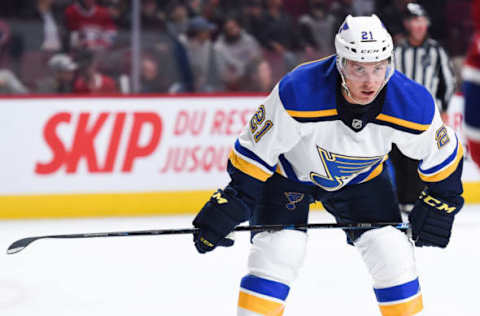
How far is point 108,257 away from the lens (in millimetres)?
3791

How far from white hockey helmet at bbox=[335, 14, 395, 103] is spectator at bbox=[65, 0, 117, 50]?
3181 millimetres

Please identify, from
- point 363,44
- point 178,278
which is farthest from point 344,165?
point 178,278

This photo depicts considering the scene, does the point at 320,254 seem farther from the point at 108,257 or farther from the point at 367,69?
the point at 367,69

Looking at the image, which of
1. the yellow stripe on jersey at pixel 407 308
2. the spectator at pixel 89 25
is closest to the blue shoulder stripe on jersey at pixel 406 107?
the yellow stripe on jersey at pixel 407 308

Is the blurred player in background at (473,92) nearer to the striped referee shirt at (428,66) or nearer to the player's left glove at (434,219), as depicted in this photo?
the player's left glove at (434,219)

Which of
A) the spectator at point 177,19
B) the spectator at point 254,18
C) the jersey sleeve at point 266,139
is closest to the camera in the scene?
the jersey sleeve at point 266,139

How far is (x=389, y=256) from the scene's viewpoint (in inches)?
84.8

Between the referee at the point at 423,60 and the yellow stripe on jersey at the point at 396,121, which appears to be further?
the referee at the point at 423,60

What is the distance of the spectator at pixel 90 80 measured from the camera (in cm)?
482

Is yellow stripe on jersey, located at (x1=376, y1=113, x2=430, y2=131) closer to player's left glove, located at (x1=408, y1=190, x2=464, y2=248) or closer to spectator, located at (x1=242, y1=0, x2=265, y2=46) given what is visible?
player's left glove, located at (x1=408, y1=190, x2=464, y2=248)

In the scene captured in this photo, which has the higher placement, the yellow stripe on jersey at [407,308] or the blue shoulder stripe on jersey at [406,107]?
the blue shoulder stripe on jersey at [406,107]

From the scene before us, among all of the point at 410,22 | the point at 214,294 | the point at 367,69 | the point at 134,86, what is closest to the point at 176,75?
the point at 134,86

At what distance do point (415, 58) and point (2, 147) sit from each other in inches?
93.8

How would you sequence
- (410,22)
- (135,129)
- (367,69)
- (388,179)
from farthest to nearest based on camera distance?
1. (135,129)
2. (410,22)
3. (388,179)
4. (367,69)
